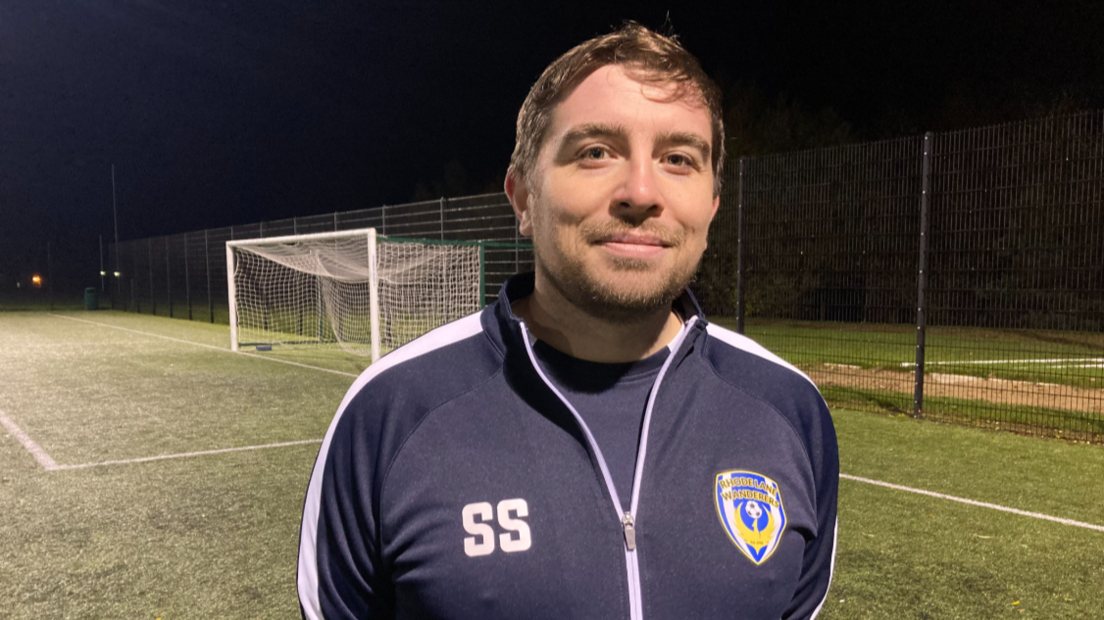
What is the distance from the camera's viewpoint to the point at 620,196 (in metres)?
1.25

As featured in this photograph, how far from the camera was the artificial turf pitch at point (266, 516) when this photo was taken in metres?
3.33

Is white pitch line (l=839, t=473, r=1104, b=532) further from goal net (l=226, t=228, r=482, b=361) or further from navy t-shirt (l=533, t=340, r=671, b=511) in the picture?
goal net (l=226, t=228, r=482, b=361)

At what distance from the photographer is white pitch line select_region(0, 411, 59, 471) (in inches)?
227

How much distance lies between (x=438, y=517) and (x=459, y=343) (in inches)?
13.3

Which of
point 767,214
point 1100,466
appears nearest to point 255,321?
point 767,214

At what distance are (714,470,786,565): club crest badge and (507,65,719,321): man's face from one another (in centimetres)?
34

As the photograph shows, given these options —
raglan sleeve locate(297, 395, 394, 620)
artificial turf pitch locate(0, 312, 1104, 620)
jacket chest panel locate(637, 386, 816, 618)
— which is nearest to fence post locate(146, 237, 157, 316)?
artificial turf pitch locate(0, 312, 1104, 620)

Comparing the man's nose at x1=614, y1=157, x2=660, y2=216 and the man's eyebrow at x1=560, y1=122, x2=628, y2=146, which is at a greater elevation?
the man's eyebrow at x1=560, y1=122, x2=628, y2=146

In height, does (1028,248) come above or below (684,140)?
below

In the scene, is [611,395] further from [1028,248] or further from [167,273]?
[167,273]

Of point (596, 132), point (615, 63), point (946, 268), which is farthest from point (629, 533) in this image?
point (946, 268)

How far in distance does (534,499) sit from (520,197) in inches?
22.9

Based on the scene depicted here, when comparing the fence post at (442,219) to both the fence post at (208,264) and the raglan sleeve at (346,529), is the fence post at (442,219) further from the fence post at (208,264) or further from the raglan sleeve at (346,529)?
the raglan sleeve at (346,529)

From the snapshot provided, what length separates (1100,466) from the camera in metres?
5.50
